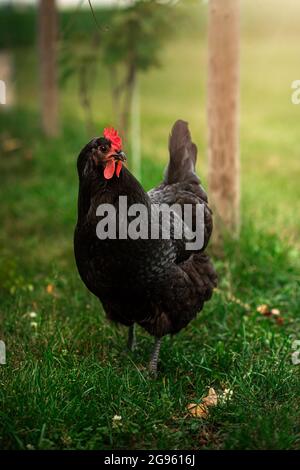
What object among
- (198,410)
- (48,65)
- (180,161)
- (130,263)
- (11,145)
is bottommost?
(198,410)

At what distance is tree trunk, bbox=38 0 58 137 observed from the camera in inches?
359

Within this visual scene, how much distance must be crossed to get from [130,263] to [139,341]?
38.8 inches

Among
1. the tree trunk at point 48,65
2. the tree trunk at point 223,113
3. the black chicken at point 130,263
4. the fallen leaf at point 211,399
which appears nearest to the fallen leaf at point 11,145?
the tree trunk at point 48,65

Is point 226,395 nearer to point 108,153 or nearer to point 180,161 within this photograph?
point 108,153

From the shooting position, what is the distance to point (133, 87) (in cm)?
753

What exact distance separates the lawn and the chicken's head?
3.37ft

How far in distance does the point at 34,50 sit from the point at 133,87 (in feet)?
36.0

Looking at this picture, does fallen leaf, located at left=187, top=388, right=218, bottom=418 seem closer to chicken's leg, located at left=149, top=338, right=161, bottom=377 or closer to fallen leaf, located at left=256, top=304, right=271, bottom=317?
Result: chicken's leg, located at left=149, top=338, right=161, bottom=377

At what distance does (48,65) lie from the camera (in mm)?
9508

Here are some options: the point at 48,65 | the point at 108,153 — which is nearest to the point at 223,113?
the point at 108,153

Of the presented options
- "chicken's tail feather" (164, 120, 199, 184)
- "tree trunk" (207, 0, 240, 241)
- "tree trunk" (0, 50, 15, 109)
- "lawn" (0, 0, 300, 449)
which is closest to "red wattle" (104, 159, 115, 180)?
"lawn" (0, 0, 300, 449)
